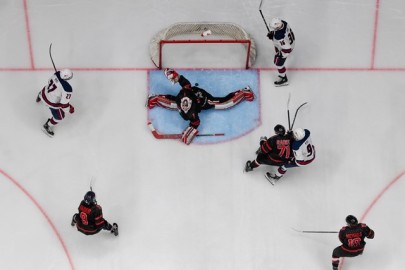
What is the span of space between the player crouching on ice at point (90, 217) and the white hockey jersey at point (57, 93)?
1.06 m

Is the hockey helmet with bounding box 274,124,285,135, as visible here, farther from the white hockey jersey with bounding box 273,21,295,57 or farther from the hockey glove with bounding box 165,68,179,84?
the hockey glove with bounding box 165,68,179,84

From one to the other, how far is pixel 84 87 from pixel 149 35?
95 centimetres

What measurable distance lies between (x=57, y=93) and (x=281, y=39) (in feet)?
7.83

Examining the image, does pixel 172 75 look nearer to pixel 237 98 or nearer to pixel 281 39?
pixel 237 98

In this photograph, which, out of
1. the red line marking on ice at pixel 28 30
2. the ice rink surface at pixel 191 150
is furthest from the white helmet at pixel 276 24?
the red line marking on ice at pixel 28 30

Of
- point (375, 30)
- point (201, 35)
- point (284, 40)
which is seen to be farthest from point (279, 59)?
point (375, 30)

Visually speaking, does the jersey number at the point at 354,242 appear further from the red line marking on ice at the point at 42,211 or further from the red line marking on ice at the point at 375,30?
the red line marking on ice at the point at 42,211

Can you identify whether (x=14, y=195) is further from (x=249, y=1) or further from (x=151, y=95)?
(x=249, y=1)

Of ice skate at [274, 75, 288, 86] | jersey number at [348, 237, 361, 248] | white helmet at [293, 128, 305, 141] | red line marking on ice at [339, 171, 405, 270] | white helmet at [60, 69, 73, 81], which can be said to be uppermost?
white helmet at [60, 69, 73, 81]

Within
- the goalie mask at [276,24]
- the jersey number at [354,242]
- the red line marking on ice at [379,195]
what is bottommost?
the jersey number at [354,242]

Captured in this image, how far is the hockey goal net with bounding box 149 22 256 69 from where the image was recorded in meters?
10.6

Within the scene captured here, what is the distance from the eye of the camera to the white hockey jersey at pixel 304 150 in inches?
380

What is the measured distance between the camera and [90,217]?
9430 mm

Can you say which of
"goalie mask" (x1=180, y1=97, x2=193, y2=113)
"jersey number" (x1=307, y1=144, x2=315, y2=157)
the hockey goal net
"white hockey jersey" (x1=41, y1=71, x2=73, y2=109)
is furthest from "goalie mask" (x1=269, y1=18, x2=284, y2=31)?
"white hockey jersey" (x1=41, y1=71, x2=73, y2=109)
